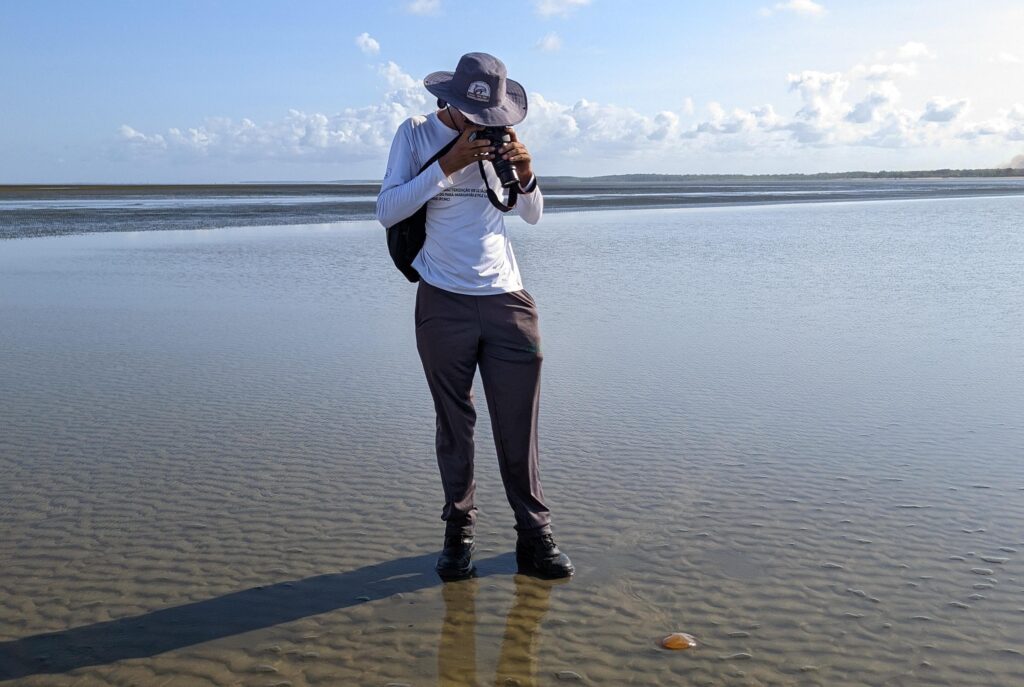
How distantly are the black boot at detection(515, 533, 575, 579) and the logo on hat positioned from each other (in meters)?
1.71

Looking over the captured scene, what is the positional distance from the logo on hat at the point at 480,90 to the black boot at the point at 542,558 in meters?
1.71

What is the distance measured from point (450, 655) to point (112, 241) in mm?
20645

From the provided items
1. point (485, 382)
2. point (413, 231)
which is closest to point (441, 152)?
point (413, 231)

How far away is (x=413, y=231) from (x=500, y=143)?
1.62 feet

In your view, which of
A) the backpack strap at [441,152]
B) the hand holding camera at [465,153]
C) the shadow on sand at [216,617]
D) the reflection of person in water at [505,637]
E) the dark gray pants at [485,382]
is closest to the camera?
the reflection of person in water at [505,637]

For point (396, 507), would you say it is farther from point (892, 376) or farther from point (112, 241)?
point (112, 241)

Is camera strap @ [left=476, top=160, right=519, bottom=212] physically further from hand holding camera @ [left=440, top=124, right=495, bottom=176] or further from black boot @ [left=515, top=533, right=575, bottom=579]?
black boot @ [left=515, top=533, right=575, bottom=579]

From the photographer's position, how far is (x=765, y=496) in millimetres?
4781

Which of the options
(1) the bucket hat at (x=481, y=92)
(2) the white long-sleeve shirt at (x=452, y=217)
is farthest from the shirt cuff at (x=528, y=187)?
(1) the bucket hat at (x=481, y=92)

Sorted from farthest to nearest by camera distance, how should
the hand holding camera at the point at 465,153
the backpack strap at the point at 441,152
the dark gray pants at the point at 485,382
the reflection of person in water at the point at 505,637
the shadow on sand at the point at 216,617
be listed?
the dark gray pants at the point at 485,382
the backpack strap at the point at 441,152
the hand holding camera at the point at 465,153
the shadow on sand at the point at 216,617
the reflection of person in water at the point at 505,637

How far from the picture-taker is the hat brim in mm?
3625

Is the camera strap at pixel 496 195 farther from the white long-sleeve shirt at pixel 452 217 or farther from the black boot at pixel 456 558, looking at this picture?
the black boot at pixel 456 558

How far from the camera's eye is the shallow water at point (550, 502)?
10.9 feet

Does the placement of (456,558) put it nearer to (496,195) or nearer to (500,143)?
(496,195)
